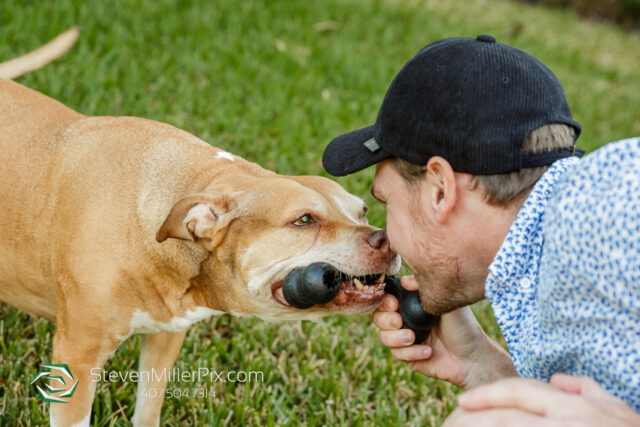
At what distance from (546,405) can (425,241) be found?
0.91 metres

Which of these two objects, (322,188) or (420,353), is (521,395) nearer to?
(420,353)

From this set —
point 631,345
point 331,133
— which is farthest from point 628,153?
point 331,133

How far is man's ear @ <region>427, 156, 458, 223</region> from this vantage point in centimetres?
270

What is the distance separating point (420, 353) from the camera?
11.2ft

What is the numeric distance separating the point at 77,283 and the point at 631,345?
237cm

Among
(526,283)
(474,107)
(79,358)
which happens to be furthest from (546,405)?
(79,358)

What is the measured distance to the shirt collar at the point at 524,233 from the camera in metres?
2.58

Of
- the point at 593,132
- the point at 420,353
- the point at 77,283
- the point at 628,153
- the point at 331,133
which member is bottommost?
the point at 593,132

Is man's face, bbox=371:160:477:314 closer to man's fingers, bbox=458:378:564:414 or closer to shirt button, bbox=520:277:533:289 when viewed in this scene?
shirt button, bbox=520:277:533:289

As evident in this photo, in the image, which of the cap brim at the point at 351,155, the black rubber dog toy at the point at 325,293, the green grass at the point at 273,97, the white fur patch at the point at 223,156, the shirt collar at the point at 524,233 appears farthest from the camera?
the green grass at the point at 273,97

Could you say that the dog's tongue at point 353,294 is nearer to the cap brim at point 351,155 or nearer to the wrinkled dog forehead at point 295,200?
the wrinkled dog forehead at point 295,200

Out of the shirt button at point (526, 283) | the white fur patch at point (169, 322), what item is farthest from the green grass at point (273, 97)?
the shirt button at point (526, 283)

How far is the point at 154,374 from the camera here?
3.86 m

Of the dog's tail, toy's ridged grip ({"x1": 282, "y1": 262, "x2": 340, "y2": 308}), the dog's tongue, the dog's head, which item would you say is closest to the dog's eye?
the dog's head
